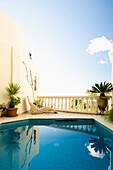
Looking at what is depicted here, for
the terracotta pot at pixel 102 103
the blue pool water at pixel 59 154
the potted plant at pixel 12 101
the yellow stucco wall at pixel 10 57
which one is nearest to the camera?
the blue pool water at pixel 59 154

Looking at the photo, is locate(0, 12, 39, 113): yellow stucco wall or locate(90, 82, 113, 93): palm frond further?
locate(90, 82, 113, 93): palm frond

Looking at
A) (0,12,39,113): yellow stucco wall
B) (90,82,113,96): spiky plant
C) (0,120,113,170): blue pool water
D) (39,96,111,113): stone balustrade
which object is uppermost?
(0,12,39,113): yellow stucco wall

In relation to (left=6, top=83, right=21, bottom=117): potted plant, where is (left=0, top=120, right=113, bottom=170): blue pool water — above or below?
below

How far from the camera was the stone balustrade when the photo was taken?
6.18 metres

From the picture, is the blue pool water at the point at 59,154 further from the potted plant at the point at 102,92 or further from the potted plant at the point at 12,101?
the potted plant at the point at 102,92

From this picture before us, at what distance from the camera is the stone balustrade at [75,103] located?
6.18m

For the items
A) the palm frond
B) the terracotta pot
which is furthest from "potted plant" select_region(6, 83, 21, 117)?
the terracotta pot

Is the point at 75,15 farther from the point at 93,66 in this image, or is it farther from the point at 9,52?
the point at 93,66

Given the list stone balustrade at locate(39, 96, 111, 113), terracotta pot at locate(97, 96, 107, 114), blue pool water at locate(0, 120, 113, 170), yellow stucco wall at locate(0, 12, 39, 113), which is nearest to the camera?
blue pool water at locate(0, 120, 113, 170)

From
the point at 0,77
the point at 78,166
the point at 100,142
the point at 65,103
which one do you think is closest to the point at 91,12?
the point at 65,103

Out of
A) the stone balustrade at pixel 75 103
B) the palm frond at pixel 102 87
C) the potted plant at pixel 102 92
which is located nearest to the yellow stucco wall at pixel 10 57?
the stone balustrade at pixel 75 103

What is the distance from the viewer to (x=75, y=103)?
6.55m

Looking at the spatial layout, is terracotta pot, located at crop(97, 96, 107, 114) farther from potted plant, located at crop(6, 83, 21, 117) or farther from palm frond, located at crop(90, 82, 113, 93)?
potted plant, located at crop(6, 83, 21, 117)

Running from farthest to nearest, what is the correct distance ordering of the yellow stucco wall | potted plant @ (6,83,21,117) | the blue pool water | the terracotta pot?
1. the terracotta pot
2. the yellow stucco wall
3. potted plant @ (6,83,21,117)
4. the blue pool water
